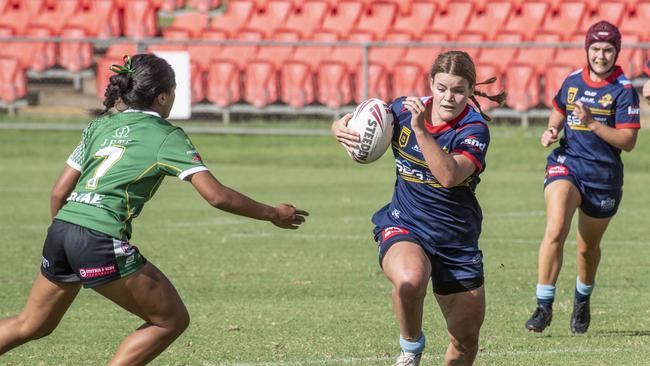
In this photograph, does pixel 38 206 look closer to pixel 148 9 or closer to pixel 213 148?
pixel 213 148

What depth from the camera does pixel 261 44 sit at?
888 inches

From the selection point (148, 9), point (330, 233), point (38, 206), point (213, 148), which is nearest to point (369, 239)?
point (330, 233)

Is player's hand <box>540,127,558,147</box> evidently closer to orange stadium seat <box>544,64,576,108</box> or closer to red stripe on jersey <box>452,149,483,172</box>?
red stripe on jersey <box>452,149,483,172</box>

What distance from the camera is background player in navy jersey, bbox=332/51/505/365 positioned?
6445 mm

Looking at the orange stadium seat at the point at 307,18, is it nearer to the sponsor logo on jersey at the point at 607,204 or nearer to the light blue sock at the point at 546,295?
the sponsor logo on jersey at the point at 607,204

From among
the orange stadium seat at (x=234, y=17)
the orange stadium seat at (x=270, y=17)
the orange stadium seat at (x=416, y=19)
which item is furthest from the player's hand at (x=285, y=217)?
the orange stadium seat at (x=234, y=17)

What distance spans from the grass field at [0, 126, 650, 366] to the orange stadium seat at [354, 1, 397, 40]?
5.54 metres

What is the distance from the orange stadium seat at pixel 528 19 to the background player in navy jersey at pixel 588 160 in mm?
15220

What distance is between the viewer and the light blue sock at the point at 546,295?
8.69m

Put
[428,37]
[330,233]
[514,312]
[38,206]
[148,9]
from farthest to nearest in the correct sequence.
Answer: [148,9]
[428,37]
[38,206]
[330,233]
[514,312]

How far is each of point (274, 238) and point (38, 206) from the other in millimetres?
3904

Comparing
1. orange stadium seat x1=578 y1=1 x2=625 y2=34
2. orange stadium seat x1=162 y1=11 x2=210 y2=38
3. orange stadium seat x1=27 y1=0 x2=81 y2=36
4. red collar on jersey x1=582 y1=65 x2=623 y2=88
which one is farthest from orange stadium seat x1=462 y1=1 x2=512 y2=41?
red collar on jersey x1=582 y1=65 x2=623 y2=88

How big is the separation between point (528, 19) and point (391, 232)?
18.5 meters

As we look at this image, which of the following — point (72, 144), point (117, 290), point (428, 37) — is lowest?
point (72, 144)
